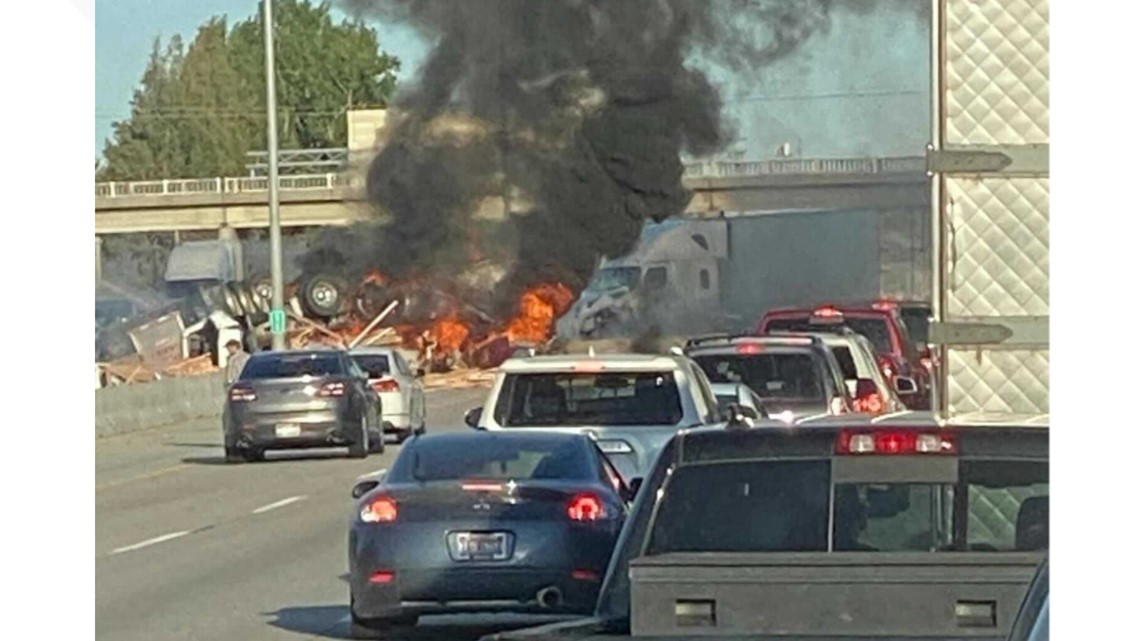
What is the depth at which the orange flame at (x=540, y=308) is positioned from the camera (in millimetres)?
44250

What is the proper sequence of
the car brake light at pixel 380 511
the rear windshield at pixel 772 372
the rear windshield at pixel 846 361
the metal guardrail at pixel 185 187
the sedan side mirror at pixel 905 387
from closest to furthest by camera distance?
1. the car brake light at pixel 380 511
2. the rear windshield at pixel 772 372
3. the sedan side mirror at pixel 905 387
4. the rear windshield at pixel 846 361
5. the metal guardrail at pixel 185 187

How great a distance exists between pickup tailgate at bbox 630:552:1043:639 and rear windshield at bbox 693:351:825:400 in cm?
1423

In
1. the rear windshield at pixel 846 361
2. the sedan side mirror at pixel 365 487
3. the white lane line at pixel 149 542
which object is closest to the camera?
the sedan side mirror at pixel 365 487

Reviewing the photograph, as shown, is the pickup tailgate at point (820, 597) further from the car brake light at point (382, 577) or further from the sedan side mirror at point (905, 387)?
the sedan side mirror at point (905, 387)

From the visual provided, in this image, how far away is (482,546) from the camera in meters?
14.0

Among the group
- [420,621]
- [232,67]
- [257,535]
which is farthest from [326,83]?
[420,621]

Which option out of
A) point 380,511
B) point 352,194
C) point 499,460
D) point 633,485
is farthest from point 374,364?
point 380,511

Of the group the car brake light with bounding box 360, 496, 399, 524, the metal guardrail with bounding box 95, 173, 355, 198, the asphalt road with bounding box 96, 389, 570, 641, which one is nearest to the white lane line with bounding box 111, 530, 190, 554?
the asphalt road with bounding box 96, 389, 570, 641

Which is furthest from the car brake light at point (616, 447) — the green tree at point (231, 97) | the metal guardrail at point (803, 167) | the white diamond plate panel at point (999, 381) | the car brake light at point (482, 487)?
the green tree at point (231, 97)

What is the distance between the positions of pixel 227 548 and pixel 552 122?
2374 cm

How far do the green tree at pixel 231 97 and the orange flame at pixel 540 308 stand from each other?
786cm

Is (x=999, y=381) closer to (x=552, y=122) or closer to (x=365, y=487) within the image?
(x=365, y=487)

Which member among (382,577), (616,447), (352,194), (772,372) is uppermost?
(352,194)
